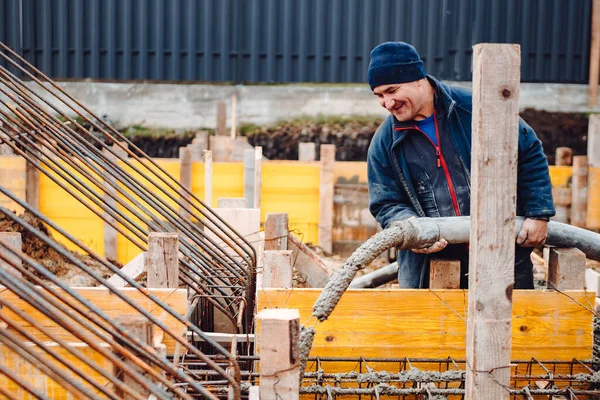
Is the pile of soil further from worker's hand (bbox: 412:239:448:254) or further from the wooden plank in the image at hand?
worker's hand (bbox: 412:239:448:254)

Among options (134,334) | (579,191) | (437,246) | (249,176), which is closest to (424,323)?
(437,246)

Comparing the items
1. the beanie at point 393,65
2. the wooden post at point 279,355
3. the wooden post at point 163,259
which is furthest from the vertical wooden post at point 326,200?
the wooden post at point 279,355

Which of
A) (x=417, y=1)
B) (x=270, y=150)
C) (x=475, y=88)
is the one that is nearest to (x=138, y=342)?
(x=475, y=88)

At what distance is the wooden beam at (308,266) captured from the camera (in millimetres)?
6105

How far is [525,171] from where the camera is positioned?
12.9ft

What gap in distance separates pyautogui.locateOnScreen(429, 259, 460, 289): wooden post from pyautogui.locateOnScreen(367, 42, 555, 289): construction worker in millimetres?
85

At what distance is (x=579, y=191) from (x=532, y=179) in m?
7.22

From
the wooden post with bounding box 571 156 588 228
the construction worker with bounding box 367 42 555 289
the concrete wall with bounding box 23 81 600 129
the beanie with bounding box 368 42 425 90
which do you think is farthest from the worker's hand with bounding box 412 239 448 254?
the concrete wall with bounding box 23 81 600 129

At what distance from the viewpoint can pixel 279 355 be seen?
2607 millimetres

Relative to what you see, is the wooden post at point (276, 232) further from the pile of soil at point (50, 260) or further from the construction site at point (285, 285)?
the pile of soil at point (50, 260)

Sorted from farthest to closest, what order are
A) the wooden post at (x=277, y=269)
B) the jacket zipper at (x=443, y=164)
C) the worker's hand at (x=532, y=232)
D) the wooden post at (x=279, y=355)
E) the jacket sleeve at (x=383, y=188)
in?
the jacket sleeve at (x=383, y=188) → the jacket zipper at (x=443, y=164) → the wooden post at (x=277, y=269) → the worker's hand at (x=532, y=232) → the wooden post at (x=279, y=355)

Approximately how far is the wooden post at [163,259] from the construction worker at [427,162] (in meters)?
1.10

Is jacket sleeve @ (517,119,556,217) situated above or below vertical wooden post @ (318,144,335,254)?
above

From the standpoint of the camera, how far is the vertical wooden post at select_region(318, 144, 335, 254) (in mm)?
10672
